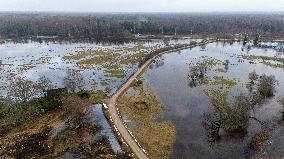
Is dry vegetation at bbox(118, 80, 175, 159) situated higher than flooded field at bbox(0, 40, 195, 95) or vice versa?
flooded field at bbox(0, 40, 195, 95)

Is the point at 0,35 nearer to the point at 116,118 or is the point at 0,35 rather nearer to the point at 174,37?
the point at 174,37

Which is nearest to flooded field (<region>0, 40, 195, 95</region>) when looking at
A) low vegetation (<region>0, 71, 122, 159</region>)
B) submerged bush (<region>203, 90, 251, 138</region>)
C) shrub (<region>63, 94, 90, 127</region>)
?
low vegetation (<region>0, 71, 122, 159</region>)

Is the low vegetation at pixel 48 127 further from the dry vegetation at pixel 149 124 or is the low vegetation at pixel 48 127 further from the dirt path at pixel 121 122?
the dry vegetation at pixel 149 124

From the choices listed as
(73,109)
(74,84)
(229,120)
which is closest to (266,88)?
(229,120)

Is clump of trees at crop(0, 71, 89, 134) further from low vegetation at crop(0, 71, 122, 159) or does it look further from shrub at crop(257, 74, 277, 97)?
shrub at crop(257, 74, 277, 97)

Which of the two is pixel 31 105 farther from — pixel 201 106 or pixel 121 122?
pixel 201 106

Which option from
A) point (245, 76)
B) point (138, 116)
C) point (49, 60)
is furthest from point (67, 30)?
point (138, 116)

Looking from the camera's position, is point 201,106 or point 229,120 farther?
point 201,106
